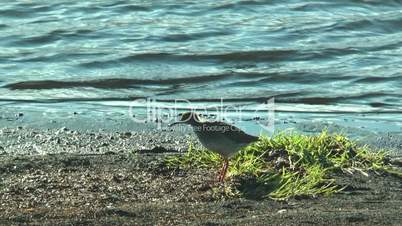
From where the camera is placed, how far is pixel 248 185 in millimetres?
7133

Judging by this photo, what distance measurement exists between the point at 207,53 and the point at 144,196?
8300mm

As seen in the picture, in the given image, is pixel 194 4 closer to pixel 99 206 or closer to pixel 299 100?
pixel 299 100

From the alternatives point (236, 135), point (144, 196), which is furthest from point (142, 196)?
point (236, 135)

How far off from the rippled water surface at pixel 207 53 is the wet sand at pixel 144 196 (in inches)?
145

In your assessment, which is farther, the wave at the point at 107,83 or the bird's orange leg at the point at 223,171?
the wave at the point at 107,83

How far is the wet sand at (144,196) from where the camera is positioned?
5.94m

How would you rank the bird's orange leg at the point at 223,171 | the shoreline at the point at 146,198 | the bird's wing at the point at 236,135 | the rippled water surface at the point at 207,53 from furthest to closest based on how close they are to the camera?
the rippled water surface at the point at 207,53 < the bird's wing at the point at 236,135 < the bird's orange leg at the point at 223,171 < the shoreline at the point at 146,198

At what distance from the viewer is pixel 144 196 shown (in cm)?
684

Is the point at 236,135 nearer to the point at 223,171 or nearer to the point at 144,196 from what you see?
the point at 223,171

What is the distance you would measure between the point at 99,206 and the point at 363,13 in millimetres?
12782

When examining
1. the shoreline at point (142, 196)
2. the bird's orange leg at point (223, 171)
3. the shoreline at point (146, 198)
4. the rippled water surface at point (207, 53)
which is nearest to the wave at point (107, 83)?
the rippled water surface at point (207, 53)

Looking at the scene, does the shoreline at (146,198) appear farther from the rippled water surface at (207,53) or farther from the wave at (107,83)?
the wave at (107,83)
